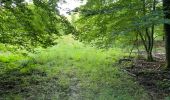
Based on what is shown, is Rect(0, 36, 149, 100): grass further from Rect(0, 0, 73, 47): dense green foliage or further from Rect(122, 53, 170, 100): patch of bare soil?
Rect(0, 0, 73, 47): dense green foliage

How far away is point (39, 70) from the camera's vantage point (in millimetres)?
13477

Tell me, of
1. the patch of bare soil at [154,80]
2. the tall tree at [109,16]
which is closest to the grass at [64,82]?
the patch of bare soil at [154,80]

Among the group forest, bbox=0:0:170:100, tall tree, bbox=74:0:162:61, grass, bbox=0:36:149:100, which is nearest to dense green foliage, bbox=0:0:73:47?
forest, bbox=0:0:170:100

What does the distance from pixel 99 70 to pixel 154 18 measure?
4648 mm

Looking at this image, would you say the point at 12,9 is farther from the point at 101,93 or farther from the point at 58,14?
the point at 101,93

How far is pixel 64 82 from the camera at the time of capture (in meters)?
11.2

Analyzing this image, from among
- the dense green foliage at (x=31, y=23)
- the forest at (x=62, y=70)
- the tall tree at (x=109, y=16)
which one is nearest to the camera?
the forest at (x=62, y=70)

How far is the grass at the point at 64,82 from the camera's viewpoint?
920 cm

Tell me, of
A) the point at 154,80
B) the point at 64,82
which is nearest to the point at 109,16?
the point at 154,80

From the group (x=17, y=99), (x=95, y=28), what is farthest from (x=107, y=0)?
(x=17, y=99)

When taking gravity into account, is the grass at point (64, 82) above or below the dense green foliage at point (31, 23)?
below

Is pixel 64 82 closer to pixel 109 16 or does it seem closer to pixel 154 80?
pixel 154 80

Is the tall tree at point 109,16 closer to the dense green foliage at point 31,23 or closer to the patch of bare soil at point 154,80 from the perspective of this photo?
the dense green foliage at point 31,23

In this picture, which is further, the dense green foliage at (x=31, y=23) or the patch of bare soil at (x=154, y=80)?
the dense green foliage at (x=31, y=23)
